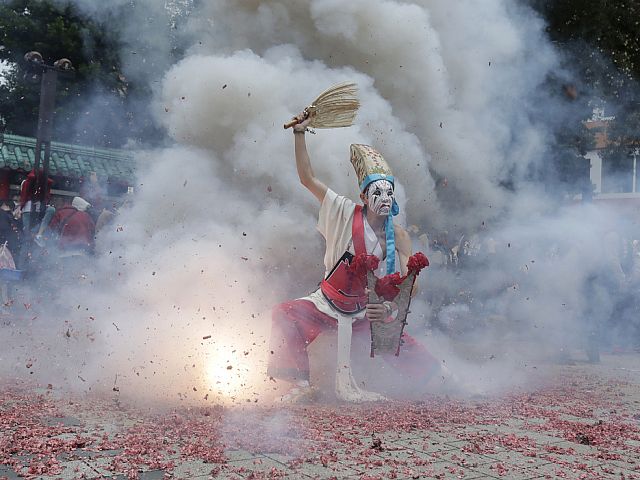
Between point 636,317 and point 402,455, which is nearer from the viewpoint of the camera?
point 402,455

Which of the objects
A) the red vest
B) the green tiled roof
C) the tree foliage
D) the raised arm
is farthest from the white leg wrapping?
the green tiled roof

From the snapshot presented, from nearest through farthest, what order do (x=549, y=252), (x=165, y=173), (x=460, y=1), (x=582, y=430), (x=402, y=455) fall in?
(x=402, y=455), (x=582, y=430), (x=165, y=173), (x=460, y=1), (x=549, y=252)

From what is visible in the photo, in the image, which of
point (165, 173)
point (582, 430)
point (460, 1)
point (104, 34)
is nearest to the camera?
point (582, 430)

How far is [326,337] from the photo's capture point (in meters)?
6.47

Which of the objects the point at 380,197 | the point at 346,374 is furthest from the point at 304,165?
the point at 346,374

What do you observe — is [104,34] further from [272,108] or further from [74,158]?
[272,108]

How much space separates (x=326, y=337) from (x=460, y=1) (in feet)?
12.4

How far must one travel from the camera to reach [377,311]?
5840mm

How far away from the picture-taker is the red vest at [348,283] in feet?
20.0

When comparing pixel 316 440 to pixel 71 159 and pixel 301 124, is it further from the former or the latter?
pixel 71 159

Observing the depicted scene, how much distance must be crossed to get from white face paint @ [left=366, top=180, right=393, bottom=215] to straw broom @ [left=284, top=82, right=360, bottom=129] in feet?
1.91

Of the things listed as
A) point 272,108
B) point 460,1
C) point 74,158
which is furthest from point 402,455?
point 74,158

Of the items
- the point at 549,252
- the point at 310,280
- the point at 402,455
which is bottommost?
the point at 402,455

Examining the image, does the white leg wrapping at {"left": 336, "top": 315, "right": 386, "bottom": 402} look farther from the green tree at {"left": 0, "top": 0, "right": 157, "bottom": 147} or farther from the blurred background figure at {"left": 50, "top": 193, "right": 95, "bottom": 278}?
the green tree at {"left": 0, "top": 0, "right": 157, "bottom": 147}
